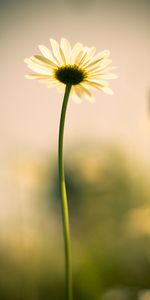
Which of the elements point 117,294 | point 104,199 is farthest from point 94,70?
point 104,199

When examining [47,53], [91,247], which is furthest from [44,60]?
[91,247]

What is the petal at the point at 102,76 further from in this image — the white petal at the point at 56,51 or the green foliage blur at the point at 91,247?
the green foliage blur at the point at 91,247

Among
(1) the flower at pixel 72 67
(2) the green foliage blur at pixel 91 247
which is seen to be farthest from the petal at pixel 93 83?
(2) the green foliage blur at pixel 91 247

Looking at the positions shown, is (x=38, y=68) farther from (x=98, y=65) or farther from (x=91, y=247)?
(x=91, y=247)

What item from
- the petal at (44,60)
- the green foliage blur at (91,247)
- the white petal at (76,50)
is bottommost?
the green foliage blur at (91,247)

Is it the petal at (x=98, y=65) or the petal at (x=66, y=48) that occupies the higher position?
the petal at (x=66, y=48)

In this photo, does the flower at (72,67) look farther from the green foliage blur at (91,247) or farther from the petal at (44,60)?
the green foliage blur at (91,247)

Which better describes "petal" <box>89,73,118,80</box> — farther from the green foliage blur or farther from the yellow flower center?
the green foliage blur

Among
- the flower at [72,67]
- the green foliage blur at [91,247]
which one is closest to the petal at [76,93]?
the flower at [72,67]
